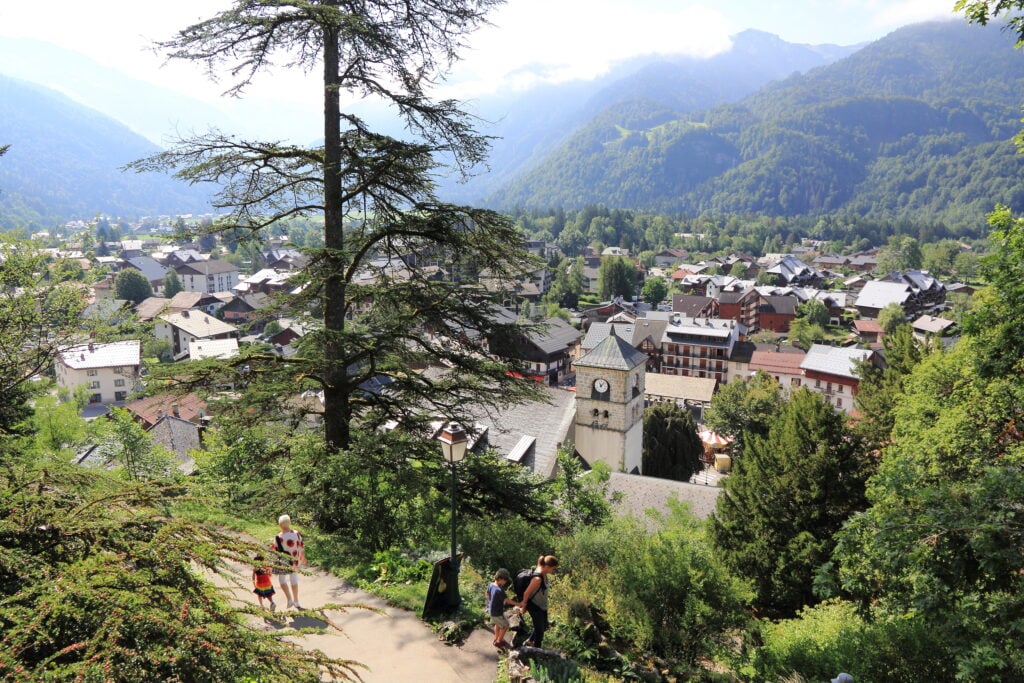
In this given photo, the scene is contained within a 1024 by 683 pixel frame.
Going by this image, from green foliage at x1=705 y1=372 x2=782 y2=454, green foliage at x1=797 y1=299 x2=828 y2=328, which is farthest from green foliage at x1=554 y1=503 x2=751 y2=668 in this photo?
green foliage at x1=797 y1=299 x2=828 y2=328

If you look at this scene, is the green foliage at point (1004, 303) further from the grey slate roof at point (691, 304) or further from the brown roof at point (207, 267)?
the brown roof at point (207, 267)

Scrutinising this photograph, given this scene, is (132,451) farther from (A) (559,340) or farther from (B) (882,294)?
(B) (882,294)

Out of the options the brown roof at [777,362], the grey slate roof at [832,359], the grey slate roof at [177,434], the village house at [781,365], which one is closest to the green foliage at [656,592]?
the grey slate roof at [177,434]

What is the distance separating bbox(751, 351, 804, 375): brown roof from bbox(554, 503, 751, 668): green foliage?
5046cm

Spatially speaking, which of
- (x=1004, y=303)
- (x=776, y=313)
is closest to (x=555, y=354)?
(x=776, y=313)

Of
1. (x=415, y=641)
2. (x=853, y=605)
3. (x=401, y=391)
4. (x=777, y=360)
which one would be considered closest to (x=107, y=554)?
(x=415, y=641)

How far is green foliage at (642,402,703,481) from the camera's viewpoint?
3756cm

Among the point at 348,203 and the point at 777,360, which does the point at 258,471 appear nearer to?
the point at 348,203

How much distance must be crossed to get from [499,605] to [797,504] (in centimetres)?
1272

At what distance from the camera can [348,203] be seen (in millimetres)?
9422

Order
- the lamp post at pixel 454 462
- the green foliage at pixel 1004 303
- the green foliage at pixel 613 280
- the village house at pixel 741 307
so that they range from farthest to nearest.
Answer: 1. the green foliage at pixel 613 280
2. the village house at pixel 741 307
3. the lamp post at pixel 454 462
4. the green foliage at pixel 1004 303

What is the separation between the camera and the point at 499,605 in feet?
22.3

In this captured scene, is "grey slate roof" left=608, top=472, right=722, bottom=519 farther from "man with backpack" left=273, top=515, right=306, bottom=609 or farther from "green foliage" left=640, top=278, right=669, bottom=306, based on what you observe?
"green foliage" left=640, top=278, right=669, bottom=306

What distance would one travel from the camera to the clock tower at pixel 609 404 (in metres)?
31.3
